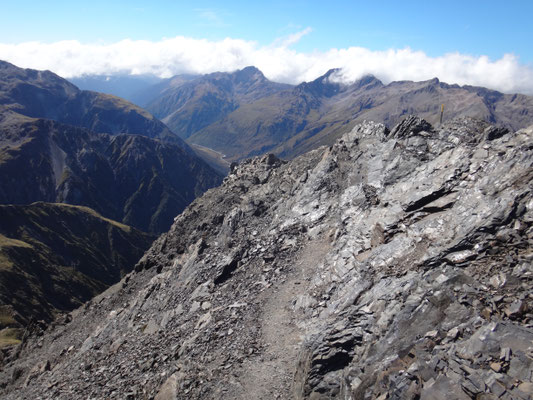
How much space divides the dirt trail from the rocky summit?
0.51 feet

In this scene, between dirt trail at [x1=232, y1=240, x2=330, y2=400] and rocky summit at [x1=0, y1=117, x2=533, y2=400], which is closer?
rocky summit at [x1=0, y1=117, x2=533, y2=400]

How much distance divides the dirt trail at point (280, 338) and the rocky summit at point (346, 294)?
0.16m

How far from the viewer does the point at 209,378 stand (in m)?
27.3

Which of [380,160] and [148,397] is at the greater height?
[380,160]

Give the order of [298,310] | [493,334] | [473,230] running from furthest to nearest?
[298,310], [473,230], [493,334]

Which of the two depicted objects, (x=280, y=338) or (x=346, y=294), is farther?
(x=346, y=294)

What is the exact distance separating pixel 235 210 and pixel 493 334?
45052 millimetres

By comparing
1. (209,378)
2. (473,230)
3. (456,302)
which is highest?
(473,230)

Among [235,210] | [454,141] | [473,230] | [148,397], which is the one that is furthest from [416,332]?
[235,210]

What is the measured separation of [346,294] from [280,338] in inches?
271

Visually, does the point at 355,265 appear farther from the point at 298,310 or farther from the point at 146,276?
the point at 146,276

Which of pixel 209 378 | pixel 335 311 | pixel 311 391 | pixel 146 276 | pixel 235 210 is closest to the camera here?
pixel 311 391

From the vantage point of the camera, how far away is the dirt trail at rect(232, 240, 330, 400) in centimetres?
2490

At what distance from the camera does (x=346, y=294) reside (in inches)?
1183
